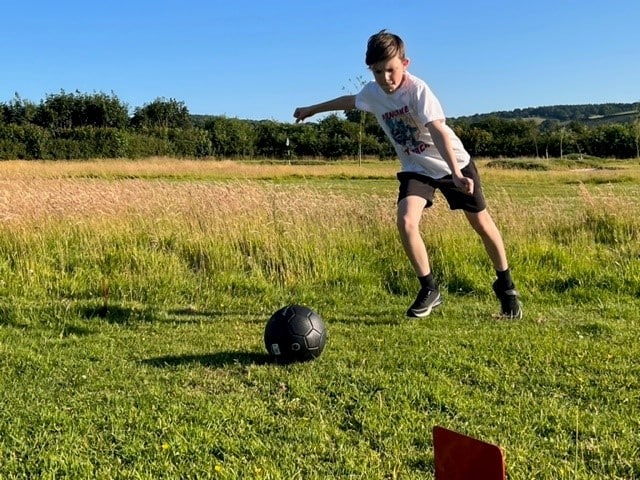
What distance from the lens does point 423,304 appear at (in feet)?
18.2

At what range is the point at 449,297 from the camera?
22.0 feet

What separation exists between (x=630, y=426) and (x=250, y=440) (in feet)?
6.24

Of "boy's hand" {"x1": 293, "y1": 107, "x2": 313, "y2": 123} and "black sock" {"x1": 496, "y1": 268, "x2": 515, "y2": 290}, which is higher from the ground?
"boy's hand" {"x1": 293, "y1": 107, "x2": 313, "y2": 123}

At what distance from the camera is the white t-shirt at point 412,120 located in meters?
5.13

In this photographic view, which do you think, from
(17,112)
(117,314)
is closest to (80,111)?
(17,112)

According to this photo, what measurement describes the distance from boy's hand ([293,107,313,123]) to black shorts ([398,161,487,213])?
47.8 inches

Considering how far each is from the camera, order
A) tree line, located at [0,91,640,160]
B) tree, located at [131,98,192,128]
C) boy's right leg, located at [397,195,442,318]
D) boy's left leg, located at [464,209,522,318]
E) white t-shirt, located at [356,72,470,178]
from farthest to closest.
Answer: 1. tree, located at [131,98,192,128]
2. tree line, located at [0,91,640,160]
3. boy's left leg, located at [464,209,522,318]
4. boy's right leg, located at [397,195,442,318]
5. white t-shirt, located at [356,72,470,178]

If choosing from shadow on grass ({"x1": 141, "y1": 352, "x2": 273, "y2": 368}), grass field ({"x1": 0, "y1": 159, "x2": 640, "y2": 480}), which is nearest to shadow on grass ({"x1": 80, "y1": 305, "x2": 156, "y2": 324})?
grass field ({"x1": 0, "y1": 159, "x2": 640, "y2": 480})

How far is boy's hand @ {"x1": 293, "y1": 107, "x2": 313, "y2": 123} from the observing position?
612 cm

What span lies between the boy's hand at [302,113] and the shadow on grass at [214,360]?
2.51 metres

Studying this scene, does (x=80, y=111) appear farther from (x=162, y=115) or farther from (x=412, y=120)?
(x=412, y=120)

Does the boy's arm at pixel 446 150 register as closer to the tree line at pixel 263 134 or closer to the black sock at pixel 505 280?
the black sock at pixel 505 280

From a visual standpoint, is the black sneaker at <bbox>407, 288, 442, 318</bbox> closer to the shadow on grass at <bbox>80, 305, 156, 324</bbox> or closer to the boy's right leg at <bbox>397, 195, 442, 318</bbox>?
the boy's right leg at <bbox>397, 195, 442, 318</bbox>

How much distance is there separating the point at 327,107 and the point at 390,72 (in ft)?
3.39
